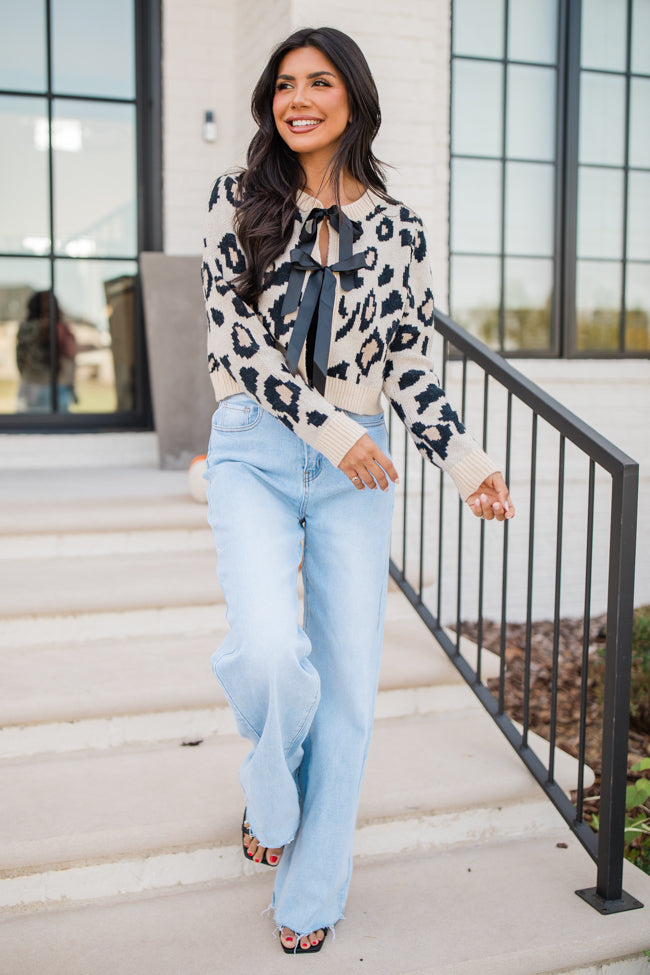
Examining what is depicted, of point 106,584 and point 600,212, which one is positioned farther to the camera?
point 600,212

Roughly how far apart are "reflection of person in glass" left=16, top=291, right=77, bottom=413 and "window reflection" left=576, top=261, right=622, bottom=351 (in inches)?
114

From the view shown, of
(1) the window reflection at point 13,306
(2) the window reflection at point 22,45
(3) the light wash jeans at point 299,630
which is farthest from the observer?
(1) the window reflection at point 13,306

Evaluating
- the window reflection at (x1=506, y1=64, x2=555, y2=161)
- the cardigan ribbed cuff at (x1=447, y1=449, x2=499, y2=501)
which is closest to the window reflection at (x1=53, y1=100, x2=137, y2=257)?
the window reflection at (x1=506, y1=64, x2=555, y2=161)

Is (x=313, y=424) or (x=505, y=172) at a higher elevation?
(x=505, y=172)

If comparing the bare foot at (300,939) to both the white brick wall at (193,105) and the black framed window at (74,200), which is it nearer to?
the black framed window at (74,200)

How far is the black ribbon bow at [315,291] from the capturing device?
5.15 ft

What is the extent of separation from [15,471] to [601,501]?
316 cm

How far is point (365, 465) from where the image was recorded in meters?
1.51

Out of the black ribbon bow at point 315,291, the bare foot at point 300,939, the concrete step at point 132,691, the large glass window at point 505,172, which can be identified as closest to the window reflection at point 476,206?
the large glass window at point 505,172

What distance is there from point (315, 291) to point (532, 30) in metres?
4.00

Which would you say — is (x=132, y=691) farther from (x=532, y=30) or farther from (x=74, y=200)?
(x=532, y=30)

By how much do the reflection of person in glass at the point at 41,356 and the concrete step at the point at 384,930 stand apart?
3282 millimetres

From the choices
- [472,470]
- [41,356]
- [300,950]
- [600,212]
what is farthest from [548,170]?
[300,950]

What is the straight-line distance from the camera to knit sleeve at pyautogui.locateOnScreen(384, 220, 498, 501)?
65.4 inches
